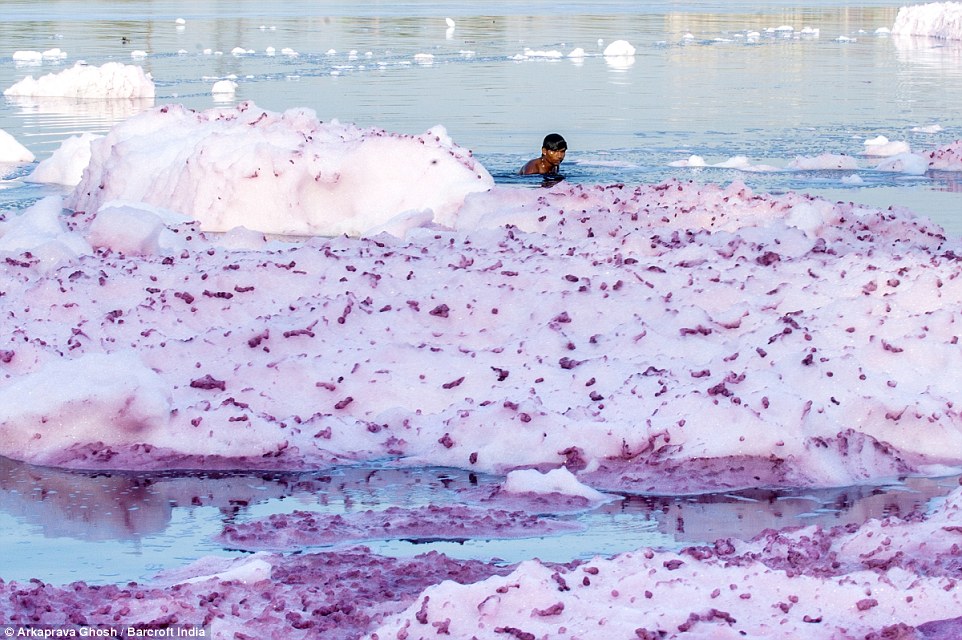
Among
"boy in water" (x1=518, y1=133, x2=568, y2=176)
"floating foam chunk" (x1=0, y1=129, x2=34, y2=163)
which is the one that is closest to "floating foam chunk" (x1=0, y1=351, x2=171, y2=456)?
"boy in water" (x1=518, y1=133, x2=568, y2=176)

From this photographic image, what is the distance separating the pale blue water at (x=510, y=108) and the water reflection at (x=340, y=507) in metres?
0.01

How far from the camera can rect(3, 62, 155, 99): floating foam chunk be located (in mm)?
26547

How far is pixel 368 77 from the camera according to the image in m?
30.4

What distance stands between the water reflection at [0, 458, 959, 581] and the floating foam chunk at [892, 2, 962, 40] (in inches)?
1832

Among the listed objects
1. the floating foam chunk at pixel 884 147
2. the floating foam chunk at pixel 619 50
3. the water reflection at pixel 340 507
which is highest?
the floating foam chunk at pixel 619 50

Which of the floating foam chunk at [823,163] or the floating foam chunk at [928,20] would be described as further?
the floating foam chunk at [928,20]

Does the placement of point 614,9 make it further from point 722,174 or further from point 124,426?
point 124,426

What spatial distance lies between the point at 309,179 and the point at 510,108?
10.8 metres

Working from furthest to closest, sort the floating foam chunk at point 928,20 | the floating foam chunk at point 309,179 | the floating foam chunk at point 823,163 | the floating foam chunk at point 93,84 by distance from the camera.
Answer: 1. the floating foam chunk at point 928,20
2. the floating foam chunk at point 93,84
3. the floating foam chunk at point 823,163
4. the floating foam chunk at point 309,179

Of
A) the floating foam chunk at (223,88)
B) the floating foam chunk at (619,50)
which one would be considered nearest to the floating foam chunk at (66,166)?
the floating foam chunk at (223,88)

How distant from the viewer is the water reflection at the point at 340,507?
17.1 feet

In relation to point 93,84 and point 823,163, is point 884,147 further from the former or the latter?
point 93,84

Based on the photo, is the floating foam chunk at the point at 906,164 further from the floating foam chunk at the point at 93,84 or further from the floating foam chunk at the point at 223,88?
the floating foam chunk at the point at 93,84

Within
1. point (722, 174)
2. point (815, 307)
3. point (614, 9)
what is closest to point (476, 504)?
point (815, 307)
